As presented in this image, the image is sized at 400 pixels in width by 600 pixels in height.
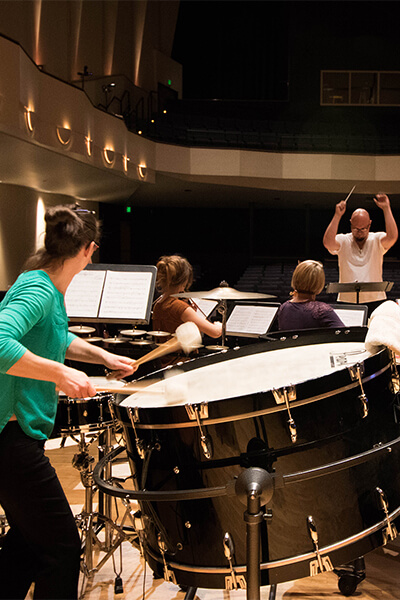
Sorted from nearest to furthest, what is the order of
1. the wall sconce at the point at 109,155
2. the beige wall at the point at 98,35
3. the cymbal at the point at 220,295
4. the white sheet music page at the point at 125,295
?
the cymbal at the point at 220,295 < the white sheet music page at the point at 125,295 < the beige wall at the point at 98,35 < the wall sconce at the point at 109,155

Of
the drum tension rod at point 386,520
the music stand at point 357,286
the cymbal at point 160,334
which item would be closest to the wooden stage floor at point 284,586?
the drum tension rod at point 386,520

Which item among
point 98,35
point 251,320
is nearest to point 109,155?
point 98,35

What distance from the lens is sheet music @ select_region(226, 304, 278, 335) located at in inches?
140

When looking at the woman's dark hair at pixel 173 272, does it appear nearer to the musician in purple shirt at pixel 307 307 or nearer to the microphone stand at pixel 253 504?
the musician in purple shirt at pixel 307 307

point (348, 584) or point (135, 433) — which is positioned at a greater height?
point (135, 433)

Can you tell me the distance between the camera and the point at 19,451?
1.43 metres

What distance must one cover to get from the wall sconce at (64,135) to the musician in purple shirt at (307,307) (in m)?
6.17

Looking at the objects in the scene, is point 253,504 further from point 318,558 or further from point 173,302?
point 173,302

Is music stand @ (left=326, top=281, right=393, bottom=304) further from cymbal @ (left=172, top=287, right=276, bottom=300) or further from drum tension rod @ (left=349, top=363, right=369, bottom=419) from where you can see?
drum tension rod @ (left=349, top=363, right=369, bottom=419)

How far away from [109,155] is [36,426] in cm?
929

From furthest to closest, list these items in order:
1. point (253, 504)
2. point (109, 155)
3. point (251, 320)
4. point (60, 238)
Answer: point (109, 155) → point (251, 320) → point (60, 238) → point (253, 504)

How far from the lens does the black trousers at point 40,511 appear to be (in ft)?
4.70

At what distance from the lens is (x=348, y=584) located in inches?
81.2

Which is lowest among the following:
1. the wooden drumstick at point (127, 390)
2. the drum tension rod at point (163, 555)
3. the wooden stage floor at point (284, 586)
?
the wooden stage floor at point (284, 586)
